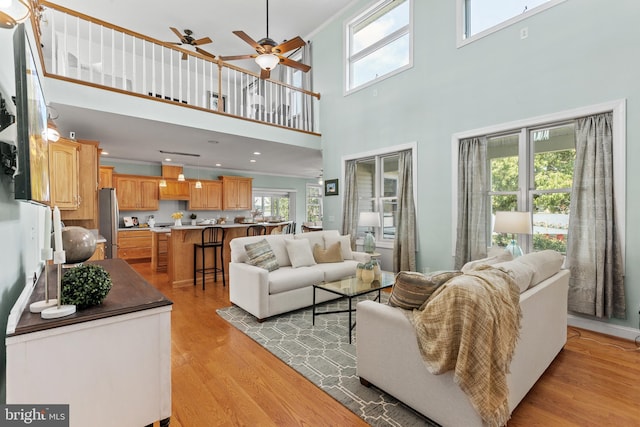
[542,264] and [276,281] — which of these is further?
[276,281]

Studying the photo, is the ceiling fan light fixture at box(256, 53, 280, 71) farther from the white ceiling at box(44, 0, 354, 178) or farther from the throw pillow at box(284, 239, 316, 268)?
the throw pillow at box(284, 239, 316, 268)

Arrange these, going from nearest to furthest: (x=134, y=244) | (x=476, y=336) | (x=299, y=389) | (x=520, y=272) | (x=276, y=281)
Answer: (x=476, y=336) < (x=520, y=272) < (x=299, y=389) < (x=276, y=281) < (x=134, y=244)

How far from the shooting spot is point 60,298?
1.39 metres

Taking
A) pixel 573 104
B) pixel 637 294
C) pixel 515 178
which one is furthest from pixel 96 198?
pixel 637 294

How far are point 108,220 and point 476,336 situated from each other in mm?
6103

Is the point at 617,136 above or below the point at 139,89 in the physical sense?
below

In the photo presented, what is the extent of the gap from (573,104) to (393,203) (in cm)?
278

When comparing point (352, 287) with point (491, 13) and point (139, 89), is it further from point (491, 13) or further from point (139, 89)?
point (139, 89)

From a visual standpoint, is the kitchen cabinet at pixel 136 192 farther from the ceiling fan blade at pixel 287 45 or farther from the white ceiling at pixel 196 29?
the ceiling fan blade at pixel 287 45

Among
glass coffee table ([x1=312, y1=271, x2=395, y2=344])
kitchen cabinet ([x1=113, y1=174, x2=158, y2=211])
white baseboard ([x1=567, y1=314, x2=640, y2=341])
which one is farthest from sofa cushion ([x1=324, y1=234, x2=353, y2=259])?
kitchen cabinet ([x1=113, y1=174, x2=158, y2=211])

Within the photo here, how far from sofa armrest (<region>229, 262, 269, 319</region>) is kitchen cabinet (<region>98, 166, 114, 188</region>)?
548 cm

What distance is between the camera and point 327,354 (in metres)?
2.66

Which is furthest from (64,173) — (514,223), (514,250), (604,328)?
(604,328)

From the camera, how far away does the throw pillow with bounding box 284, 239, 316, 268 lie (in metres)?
4.06
